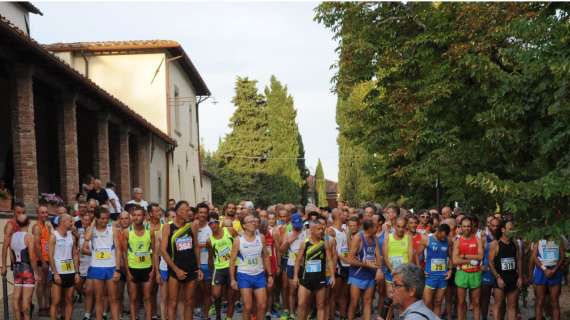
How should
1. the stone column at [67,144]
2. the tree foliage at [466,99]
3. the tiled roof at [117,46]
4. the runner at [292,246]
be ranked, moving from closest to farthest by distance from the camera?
1. the tree foliage at [466,99]
2. the runner at [292,246]
3. the stone column at [67,144]
4. the tiled roof at [117,46]

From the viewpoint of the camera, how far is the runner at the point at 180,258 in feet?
39.5

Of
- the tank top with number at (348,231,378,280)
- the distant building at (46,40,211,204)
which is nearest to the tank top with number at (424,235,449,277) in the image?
the tank top with number at (348,231,378,280)

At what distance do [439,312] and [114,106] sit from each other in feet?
45.3

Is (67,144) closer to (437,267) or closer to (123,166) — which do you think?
(123,166)

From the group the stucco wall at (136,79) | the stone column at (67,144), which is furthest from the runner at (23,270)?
the stucco wall at (136,79)

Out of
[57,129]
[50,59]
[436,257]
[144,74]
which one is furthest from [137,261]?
[144,74]

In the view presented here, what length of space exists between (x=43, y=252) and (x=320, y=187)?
272 feet

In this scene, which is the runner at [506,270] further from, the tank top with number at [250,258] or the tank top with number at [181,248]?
the tank top with number at [181,248]

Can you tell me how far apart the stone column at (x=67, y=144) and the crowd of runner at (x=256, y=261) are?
6875 millimetres

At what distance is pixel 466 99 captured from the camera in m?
16.6

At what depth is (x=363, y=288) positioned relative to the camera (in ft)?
42.0

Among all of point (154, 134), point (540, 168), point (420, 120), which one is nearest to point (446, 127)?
point (420, 120)

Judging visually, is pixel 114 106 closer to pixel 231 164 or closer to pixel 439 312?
pixel 439 312

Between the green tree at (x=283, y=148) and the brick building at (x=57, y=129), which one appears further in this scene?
the green tree at (x=283, y=148)
